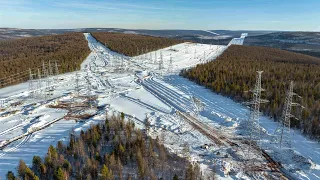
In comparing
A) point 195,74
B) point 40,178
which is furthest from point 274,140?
point 195,74

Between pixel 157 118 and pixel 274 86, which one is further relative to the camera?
pixel 274 86

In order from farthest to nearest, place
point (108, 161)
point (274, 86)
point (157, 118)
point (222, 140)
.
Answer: point (274, 86)
point (157, 118)
point (222, 140)
point (108, 161)

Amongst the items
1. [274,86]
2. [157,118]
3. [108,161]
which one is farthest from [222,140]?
[274,86]

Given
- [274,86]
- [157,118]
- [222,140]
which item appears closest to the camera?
[222,140]

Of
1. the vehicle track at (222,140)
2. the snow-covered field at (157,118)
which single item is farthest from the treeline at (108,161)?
the vehicle track at (222,140)

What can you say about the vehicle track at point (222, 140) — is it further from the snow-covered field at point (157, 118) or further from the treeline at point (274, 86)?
the treeline at point (274, 86)

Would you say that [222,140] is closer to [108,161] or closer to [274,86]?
[108,161]
